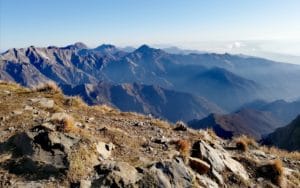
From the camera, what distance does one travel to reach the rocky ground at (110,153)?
14.2 metres

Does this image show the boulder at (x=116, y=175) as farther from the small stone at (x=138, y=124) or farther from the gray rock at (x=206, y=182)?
the small stone at (x=138, y=124)

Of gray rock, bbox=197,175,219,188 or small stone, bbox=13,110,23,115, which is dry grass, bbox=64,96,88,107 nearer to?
small stone, bbox=13,110,23,115

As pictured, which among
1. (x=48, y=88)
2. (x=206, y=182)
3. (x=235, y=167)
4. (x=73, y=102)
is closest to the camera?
(x=206, y=182)

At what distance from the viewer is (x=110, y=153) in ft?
54.9

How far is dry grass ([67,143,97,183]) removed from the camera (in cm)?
1405

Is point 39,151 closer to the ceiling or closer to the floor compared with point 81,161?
closer to the ceiling

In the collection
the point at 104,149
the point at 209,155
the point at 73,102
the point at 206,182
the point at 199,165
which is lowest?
the point at 206,182

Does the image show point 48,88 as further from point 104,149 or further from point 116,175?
point 116,175

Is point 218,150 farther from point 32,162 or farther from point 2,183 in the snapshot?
point 2,183

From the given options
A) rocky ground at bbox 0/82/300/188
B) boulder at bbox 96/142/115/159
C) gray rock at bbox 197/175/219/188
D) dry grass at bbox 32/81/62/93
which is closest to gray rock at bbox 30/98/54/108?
rocky ground at bbox 0/82/300/188

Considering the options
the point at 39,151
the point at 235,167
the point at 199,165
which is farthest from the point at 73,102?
the point at 235,167

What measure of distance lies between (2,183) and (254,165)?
12421 millimetres

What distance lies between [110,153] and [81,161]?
7.10 ft

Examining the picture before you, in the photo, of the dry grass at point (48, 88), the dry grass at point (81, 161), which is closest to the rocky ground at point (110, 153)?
the dry grass at point (81, 161)
